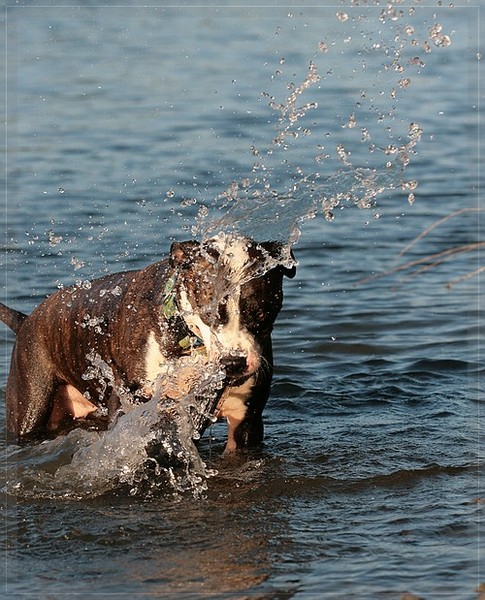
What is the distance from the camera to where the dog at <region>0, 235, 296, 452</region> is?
19.4 ft

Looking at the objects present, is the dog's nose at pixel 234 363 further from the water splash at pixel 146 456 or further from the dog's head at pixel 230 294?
the water splash at pixel 146 456

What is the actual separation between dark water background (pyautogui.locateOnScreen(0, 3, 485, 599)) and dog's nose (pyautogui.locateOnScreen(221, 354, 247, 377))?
0.73 metres

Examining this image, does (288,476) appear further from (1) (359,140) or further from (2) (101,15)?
(2) (101,15)

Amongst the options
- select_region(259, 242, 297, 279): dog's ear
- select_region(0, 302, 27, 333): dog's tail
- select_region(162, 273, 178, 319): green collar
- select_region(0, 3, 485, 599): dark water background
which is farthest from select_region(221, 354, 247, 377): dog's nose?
select_region(0, 302, 27, 333): dog's tail

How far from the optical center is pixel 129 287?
669 cm

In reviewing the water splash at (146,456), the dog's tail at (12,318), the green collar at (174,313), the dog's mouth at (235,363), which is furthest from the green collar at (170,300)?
the dog's tail at (12,318)

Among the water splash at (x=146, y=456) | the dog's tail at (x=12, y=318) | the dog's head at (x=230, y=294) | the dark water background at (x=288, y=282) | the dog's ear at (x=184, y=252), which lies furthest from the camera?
the dog's tail at (x=12, y=318)

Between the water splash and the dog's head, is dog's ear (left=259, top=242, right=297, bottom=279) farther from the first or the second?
the water splash

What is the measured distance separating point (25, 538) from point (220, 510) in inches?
38.7

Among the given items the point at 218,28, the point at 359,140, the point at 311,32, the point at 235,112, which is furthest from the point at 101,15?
the point at 359,140

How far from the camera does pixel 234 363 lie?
5.90m

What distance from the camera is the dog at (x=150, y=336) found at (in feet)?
19.4

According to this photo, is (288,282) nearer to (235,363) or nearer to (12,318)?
(12,318)

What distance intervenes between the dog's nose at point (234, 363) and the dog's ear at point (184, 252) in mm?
549
